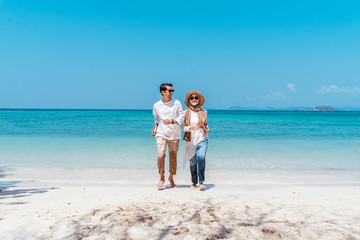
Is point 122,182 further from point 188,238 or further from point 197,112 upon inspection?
point 188,238

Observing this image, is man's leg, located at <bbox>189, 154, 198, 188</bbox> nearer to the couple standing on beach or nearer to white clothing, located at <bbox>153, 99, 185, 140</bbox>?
the couple standing on beach

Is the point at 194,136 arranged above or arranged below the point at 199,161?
above

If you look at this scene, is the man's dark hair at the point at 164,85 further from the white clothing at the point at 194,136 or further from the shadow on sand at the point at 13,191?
the shadow on sand at the point at 13,191

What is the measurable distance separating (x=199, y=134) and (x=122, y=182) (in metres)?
2.01

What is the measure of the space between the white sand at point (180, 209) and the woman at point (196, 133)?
0.45 metres

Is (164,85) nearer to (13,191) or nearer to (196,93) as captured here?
(196,93)

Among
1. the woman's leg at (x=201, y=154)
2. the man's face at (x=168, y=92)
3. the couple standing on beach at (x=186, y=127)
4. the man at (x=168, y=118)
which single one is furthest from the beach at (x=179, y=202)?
the man's face at (x=168, y=92)

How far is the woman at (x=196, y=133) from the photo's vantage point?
4445 millimetres

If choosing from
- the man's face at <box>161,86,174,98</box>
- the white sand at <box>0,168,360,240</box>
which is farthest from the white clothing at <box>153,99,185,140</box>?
the white sand at <box>0,168,360,240</box>

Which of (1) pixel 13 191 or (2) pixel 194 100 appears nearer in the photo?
(1) pixel 13 191

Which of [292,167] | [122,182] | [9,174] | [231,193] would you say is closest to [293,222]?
[231,193]

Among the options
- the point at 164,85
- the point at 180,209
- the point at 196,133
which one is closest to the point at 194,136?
the point at 196,133

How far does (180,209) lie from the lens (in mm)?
3238

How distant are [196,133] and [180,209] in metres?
1.54
